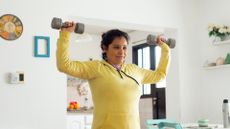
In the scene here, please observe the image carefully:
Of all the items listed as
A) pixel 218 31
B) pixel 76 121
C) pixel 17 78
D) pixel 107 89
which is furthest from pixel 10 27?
pixel 76 121

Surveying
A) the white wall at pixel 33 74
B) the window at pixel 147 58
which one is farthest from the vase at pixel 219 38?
the window at pixel 147 58

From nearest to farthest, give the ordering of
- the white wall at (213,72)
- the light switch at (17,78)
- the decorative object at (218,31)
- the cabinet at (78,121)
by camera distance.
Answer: the light switch at (17,78)
the decorative object at (218,31)
the white wall at (213,72)
the cabinet at (78,121)

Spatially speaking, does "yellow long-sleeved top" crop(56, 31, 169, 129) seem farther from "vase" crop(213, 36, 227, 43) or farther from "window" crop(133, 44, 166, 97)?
"window" crop(133, 44, 166, 97)

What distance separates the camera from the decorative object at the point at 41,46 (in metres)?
3.19

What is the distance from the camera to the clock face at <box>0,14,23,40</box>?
3053 millimetres

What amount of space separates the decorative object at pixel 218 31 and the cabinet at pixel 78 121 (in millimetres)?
2432

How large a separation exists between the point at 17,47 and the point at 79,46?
323 centimetres

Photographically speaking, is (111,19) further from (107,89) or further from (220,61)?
(107,89)

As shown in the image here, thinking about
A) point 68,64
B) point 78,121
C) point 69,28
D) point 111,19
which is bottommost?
point 78,121

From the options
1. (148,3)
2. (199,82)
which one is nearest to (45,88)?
(148,3)

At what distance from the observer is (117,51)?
68.6 inches

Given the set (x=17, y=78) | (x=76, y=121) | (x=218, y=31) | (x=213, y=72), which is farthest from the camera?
(x=76, y=121)

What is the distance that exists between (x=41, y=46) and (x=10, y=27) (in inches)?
13.0

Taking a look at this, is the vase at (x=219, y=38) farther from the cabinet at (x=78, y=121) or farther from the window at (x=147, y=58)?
the cabinet at (x=78, y=121)
